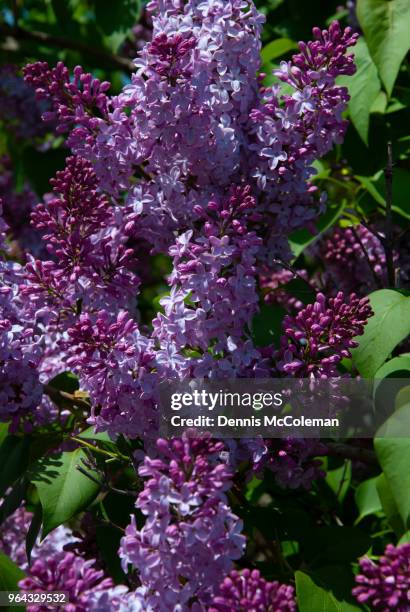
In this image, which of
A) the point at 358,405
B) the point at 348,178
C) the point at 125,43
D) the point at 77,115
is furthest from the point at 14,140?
the point at 358,405

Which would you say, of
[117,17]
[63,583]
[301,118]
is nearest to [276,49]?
[117,17]

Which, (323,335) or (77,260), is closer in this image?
(323,335)

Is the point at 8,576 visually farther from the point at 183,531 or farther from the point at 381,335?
the point at 381,335

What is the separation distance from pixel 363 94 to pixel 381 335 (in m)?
0.80

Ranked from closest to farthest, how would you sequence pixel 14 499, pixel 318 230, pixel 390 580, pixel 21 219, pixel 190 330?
pixel 390 580 < pixel 190 330 < pixel 14 499 < pixel 318 230 < pixel 21 219

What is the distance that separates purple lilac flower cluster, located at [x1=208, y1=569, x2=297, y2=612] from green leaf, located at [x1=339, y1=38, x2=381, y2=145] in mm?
1250

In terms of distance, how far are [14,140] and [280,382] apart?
2.49m

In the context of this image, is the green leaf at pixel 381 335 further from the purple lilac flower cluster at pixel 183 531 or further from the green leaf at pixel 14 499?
the green leaf at pixel 14 499

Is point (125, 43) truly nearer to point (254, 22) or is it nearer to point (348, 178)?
point (348, 178)

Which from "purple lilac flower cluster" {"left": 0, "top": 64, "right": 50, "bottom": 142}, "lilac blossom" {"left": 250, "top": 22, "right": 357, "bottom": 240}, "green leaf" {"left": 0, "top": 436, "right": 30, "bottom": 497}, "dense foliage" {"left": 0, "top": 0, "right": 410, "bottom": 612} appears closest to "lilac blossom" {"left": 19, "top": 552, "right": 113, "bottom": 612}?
"dense foliage" {"left": 0, "top": 0, "right": 410, "bottom": 612}

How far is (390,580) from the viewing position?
1.25 metres

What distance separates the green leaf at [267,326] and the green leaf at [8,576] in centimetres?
63

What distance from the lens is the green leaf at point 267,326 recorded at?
6.04ft

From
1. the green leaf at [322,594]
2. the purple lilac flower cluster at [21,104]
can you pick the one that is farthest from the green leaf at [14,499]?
the purple lilac flower cluster at [21,104]
